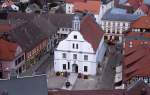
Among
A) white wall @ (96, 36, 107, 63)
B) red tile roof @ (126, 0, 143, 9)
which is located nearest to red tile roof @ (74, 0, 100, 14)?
red tile roof @ (126, 0, 143, 9)

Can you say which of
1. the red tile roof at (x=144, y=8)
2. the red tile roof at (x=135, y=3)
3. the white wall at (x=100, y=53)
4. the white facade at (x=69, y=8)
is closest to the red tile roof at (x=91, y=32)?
the white wall at (x=100, y=53)

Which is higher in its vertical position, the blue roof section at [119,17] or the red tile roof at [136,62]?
the blue roof section at [119,17]

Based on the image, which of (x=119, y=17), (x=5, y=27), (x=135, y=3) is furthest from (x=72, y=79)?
(x=135, y=3)

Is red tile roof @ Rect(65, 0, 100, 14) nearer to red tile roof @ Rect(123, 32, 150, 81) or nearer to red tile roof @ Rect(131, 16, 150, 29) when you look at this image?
red tile roof @ Rect(131, 16, 150, 29)

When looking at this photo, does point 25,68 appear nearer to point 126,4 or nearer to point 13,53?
point 13,53

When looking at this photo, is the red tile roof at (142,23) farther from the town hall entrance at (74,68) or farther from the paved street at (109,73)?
the town hall entrance at (74,68)

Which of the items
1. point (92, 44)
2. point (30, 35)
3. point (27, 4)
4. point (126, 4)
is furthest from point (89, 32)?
point (27, 4)
